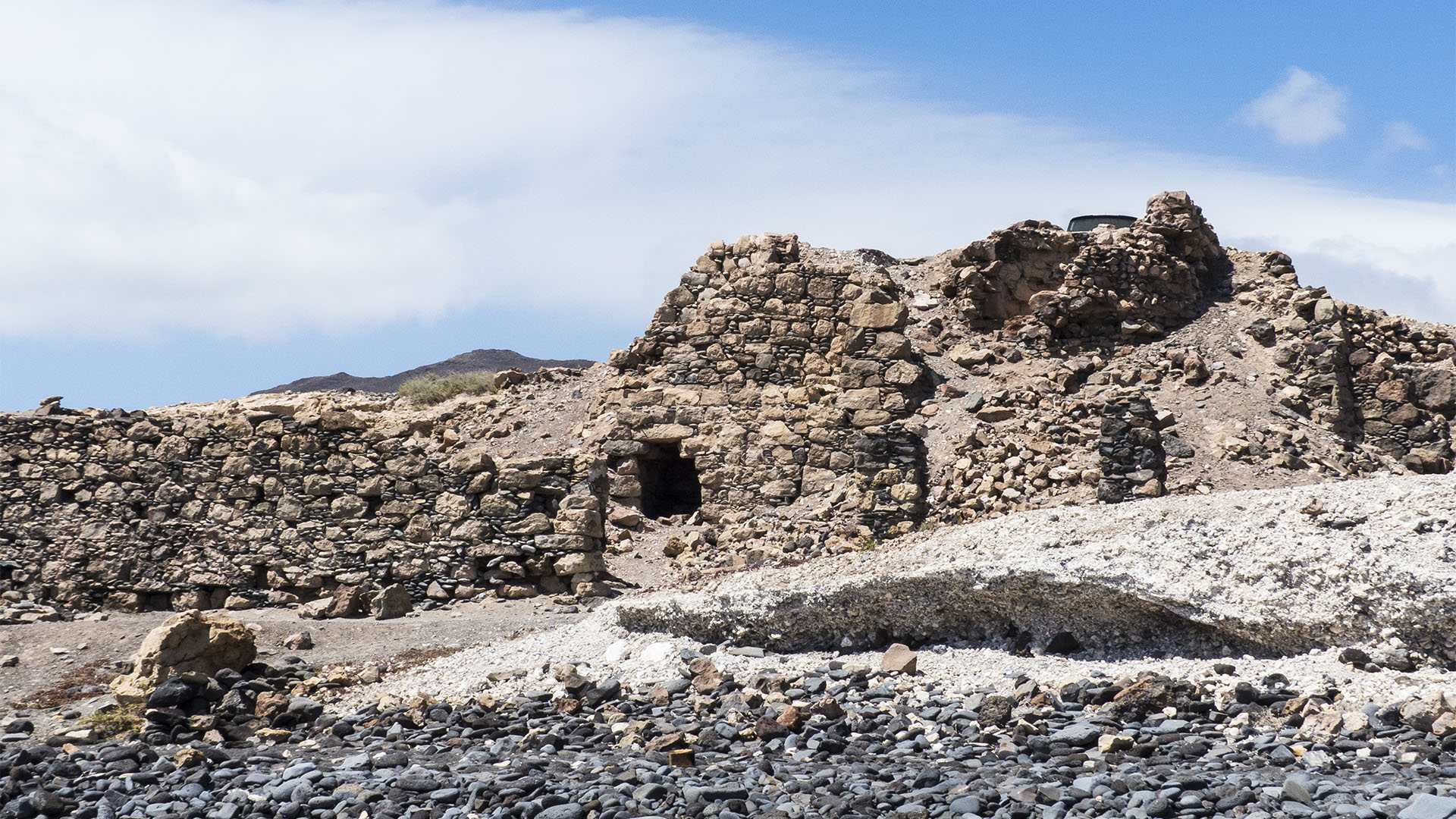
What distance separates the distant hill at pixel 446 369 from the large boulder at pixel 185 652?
40426 millimetres

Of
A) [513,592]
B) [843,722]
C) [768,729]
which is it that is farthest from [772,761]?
[513,592]

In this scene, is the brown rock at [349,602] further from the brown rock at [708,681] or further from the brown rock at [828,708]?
the brown rock at [828,708]

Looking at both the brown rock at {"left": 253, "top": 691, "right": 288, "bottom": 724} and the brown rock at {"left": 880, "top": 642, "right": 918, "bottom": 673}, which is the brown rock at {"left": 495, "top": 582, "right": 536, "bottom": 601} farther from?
the brown rock at {"left": 880, "top": 642, "right": 918, "bottom": 673}

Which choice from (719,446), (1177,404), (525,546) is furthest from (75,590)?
(1177,404)

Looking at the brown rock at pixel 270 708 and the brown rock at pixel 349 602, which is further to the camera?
the brown rock at pixel 349 602

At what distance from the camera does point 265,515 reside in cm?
1261

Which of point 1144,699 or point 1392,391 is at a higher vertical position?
point 1392,391

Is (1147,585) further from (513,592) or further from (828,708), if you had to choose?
(513,592)

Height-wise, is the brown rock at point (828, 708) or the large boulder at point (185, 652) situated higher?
the large boulder at point (185, 652)

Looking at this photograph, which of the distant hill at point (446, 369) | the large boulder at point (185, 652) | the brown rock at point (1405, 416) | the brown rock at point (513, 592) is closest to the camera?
the large boulder at point (185, 652)

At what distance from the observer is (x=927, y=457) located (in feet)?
54.4

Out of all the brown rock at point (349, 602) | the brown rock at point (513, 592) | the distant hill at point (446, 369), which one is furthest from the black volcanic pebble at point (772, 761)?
the distant hill at point (446, 369)

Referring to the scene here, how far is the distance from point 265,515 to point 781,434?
6.33 metres

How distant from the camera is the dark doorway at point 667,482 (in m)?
16.7
